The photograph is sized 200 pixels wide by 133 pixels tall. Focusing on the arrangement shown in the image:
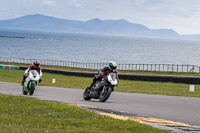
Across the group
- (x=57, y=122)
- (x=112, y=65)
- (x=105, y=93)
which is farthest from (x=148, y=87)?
(x=57, y=122)

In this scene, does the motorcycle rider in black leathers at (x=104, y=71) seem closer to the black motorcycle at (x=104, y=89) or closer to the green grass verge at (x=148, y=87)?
the black motorcycle at (x=104, y=89)

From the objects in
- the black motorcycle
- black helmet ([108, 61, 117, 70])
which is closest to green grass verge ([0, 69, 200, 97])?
the black motorcycle

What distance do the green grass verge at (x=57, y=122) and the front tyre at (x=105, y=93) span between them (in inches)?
166

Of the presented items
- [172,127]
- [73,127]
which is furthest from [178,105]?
[73,127]

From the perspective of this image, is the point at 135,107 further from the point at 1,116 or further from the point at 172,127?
the point at 1,116

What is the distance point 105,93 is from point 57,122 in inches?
273

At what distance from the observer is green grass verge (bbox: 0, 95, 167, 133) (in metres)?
7.86

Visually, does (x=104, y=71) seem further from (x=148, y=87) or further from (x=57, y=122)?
(x=148, y=87)

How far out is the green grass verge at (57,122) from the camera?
25.8ft

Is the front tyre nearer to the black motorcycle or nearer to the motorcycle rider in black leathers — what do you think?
the black motorcycle

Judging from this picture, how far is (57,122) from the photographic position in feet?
28.9

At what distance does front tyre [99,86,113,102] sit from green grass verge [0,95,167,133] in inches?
166

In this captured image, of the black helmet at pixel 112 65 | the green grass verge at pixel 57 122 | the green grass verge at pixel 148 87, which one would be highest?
the black helmet at pixel 112 65

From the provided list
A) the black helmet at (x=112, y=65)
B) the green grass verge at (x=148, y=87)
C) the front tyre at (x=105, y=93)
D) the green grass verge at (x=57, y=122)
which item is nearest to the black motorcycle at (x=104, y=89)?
the front tyre at (x=105, y=93)
